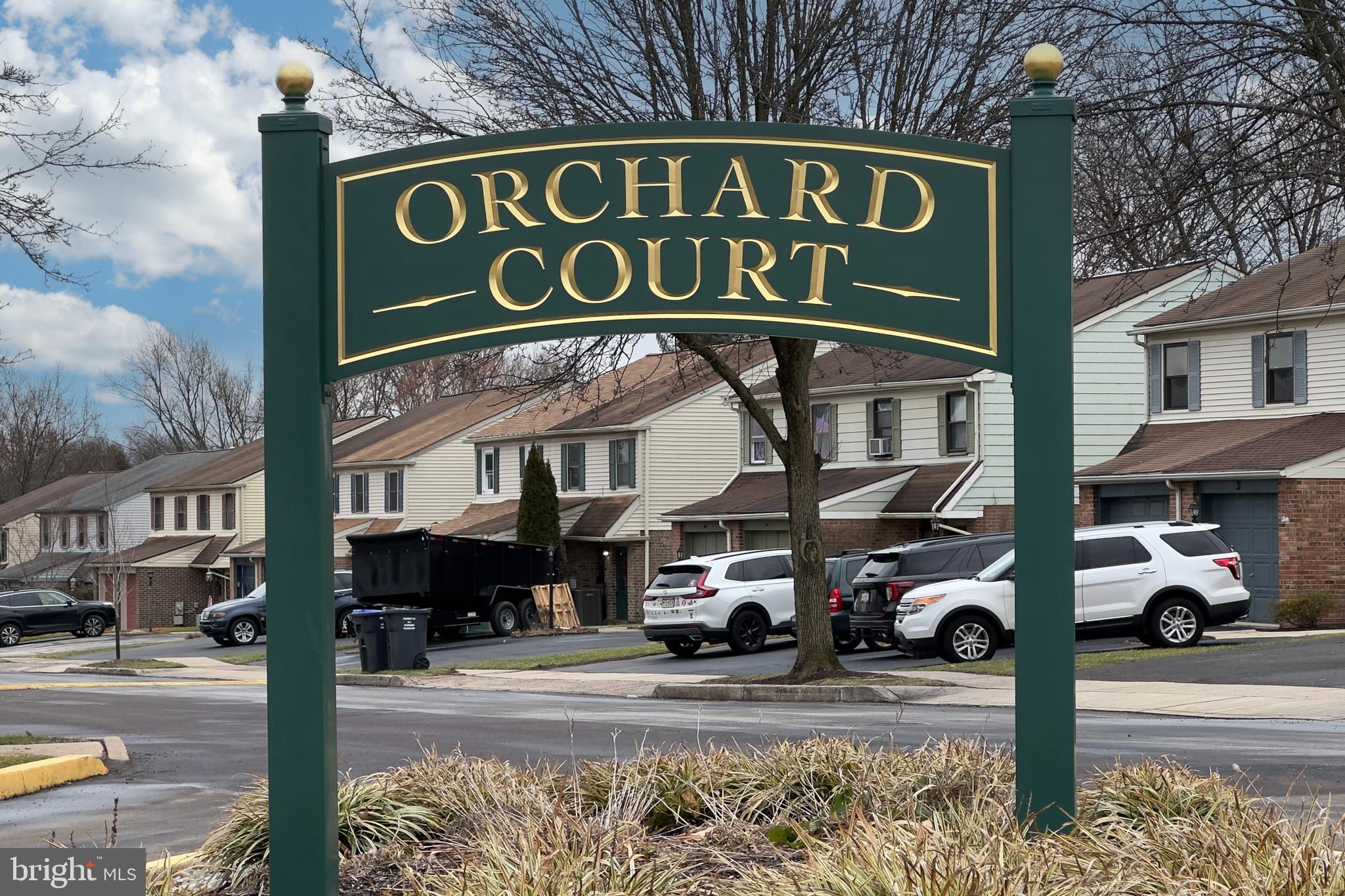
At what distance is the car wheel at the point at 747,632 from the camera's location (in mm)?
27734

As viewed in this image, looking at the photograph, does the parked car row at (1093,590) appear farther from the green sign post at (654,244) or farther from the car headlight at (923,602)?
the green sign post at (654,244)

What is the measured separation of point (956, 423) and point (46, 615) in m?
31.6

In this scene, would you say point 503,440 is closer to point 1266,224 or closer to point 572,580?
point 572,580

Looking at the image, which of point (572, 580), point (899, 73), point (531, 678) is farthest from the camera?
point (572, 580)

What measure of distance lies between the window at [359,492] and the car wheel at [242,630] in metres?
13.6

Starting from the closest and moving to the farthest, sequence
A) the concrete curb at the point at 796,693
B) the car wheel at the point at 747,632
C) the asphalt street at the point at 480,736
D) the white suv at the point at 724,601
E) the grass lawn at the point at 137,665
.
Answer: the asphalt street at the point at 480,736 → the concrete curb at the point at 796,693 → the white suv at the point at 724,601 → the car wheel at the point at 747,632 → the grass lawn at the point at 137,665

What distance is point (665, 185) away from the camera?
6.16m

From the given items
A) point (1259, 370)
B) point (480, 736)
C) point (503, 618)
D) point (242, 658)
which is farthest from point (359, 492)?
point (480, 736)

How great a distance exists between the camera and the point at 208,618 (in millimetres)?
43094

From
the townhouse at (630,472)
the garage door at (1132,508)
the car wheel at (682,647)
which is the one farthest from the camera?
the townhouse at (630,472)

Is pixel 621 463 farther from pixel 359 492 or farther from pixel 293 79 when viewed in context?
pixel 293 79

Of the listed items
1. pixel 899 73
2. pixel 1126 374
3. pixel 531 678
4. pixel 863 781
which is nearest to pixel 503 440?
pixel 1126 374

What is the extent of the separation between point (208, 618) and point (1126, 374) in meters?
25.5
